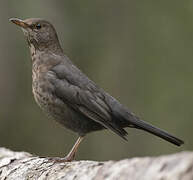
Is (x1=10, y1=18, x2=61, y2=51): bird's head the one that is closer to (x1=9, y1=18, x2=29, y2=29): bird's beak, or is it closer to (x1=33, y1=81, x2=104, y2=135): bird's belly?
(x1=9, y1=18, x2=29, y2=29): bird's beak

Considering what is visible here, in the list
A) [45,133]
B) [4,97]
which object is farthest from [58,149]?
[4,97]

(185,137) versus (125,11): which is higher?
(125,11)

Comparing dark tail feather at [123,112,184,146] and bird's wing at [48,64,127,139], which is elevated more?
bird's wing at [48,64,127,139]

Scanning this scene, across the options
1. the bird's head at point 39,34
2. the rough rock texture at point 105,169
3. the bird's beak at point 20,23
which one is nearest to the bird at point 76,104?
the bird's head at point 39,34

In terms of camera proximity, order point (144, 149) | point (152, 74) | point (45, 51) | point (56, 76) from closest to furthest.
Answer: point (56, 76)
point (45, 51)
point (144, 149)
point (152, 74)

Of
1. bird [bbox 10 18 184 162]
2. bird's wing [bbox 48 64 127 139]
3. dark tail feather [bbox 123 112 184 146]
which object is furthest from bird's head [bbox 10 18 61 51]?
dark tail feather [bbox 123 112 184 146]

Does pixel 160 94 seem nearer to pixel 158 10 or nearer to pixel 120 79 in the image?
pixel 120 79

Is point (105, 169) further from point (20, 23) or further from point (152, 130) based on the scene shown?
point (20, 23)
